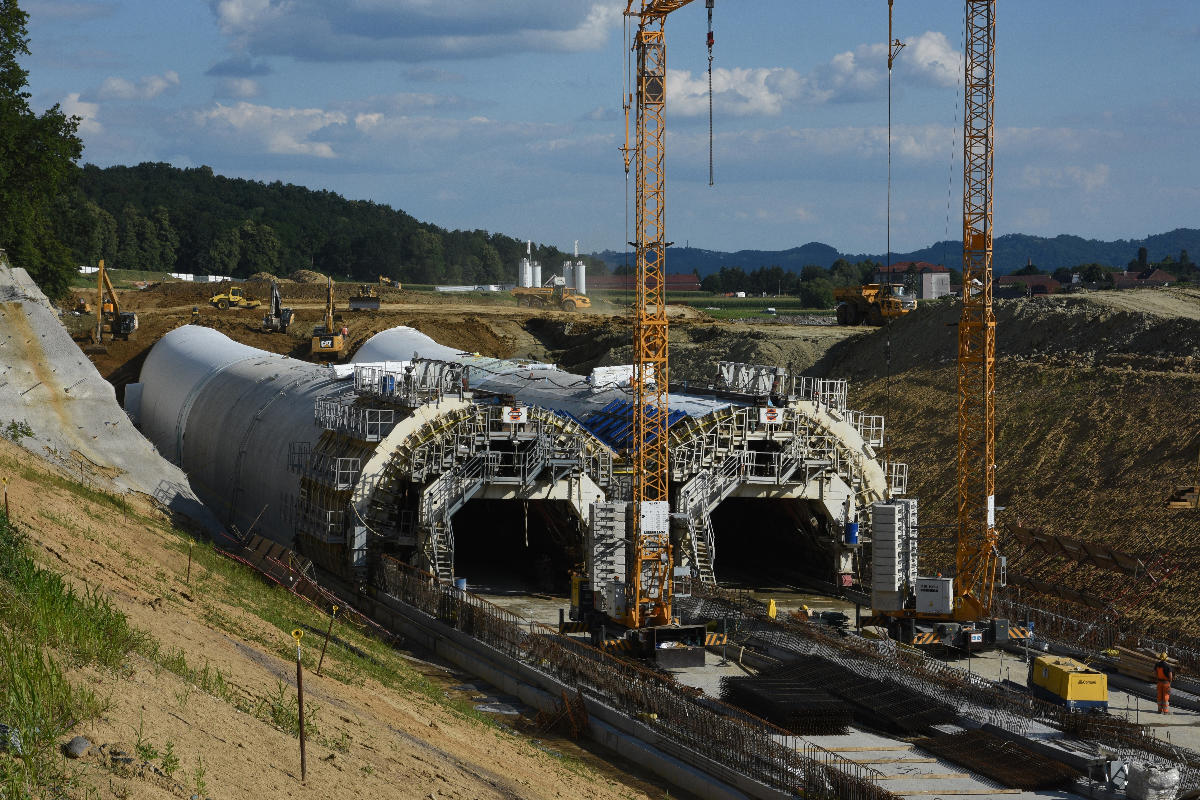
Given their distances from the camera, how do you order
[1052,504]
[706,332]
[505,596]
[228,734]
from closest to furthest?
[228,734] → [505,596] → [1052,504] → [706,332]

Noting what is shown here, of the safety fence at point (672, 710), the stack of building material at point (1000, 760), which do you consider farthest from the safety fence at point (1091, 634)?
the safety fence at point (672, 710)

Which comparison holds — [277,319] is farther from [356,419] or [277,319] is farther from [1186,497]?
[1186,497]

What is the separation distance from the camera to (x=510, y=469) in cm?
4512

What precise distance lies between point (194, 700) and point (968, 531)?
29534 millimetres

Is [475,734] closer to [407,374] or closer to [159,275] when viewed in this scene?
[407,374]

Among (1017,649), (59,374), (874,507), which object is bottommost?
(1017,649)

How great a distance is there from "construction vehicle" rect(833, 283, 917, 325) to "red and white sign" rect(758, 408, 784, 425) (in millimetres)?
46418

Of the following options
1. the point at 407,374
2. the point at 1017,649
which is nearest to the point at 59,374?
the point at 407,374

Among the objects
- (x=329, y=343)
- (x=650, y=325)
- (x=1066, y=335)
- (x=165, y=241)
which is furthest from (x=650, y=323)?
(x=165, y=241)

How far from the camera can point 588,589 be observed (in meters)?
39.0

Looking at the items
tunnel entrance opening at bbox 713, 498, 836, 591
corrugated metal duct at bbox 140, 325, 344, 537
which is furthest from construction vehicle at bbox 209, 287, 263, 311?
tunnel entrance opening at bbox 713, 498, 836, 591

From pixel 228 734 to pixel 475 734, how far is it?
814 centimetres

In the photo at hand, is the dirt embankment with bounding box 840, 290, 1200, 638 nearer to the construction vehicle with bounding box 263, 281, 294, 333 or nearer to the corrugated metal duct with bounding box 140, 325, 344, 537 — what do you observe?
the corrugated metal duct with bounding box 140, 325, 344, 537

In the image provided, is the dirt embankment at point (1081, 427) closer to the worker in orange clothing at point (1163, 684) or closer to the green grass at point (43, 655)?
the worker in orange clothing at point (1163, 684)
